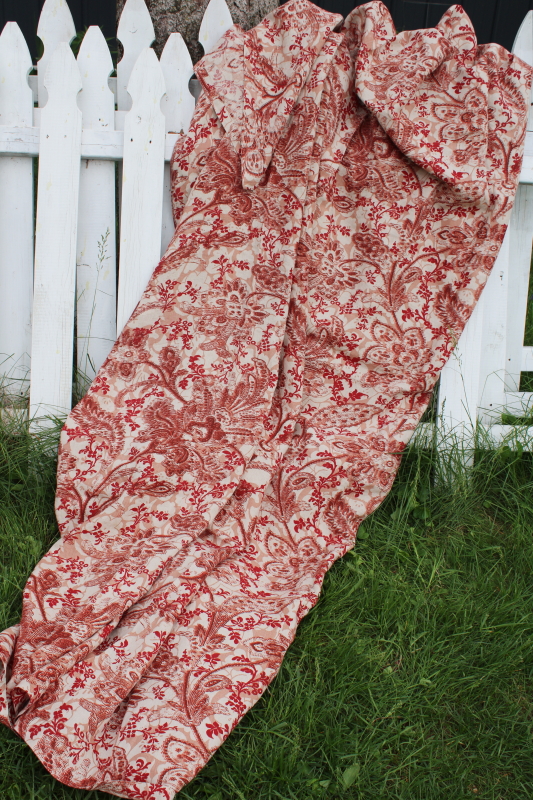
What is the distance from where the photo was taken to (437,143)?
2.22 m

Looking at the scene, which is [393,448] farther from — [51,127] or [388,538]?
[51,127]

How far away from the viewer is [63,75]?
2211 millimetres

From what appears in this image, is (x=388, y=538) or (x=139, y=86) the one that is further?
(x=139, y=86)

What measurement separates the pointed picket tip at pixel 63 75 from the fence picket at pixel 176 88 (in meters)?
0.30

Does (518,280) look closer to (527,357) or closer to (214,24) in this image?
(527,357)

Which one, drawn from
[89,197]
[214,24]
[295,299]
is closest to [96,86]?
[89,197]

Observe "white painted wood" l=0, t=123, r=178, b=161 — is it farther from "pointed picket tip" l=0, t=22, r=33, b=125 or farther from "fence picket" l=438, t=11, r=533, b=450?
"fence picket" l=438, t=11, r=533, b=450

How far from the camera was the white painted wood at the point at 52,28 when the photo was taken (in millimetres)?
2285

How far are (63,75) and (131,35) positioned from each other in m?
0.30

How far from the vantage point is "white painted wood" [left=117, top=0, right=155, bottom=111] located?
7.48 ft

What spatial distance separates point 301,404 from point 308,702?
1016 millimetres

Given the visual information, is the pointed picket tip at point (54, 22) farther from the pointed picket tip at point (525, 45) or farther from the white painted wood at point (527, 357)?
the white painted wood at point (527, 357)

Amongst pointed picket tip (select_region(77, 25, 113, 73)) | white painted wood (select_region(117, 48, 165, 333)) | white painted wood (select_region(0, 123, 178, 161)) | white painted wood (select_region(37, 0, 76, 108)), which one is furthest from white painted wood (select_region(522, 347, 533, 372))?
white painted wood (select_region(37, 0, 76, 108))

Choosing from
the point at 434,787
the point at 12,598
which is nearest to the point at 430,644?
the point at 434,787
